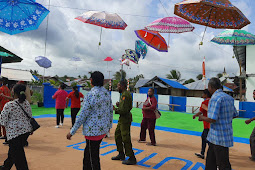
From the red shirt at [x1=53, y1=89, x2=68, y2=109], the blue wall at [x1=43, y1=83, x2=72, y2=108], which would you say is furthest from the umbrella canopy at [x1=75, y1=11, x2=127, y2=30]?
the blue wall at [x1=43, y1=83, x2=72, y2=108]

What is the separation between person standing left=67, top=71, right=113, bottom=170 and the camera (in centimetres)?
267

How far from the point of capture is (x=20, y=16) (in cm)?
455

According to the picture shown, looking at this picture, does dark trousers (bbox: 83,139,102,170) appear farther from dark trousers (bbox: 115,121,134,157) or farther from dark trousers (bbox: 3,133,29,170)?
dark trousers (bbox: 115,121,134,157)

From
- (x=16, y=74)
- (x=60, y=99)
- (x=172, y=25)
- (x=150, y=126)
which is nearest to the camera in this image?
(x=150, y=126)

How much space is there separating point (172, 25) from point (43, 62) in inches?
586

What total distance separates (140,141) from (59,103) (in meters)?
Answer: 3.53

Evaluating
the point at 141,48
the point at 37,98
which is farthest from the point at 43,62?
the point at 141,48

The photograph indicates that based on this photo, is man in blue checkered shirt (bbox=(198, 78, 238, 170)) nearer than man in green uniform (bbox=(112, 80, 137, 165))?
Yes

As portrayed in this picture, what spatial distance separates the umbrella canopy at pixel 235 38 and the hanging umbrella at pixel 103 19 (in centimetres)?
348

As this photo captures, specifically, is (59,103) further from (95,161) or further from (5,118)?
(95,161)

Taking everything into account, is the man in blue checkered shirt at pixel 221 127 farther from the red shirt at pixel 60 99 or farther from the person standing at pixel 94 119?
the red shirt at pixel 60 99

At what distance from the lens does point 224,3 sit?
4.02 m

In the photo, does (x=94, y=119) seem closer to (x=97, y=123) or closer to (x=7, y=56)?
(x=97, y=123)

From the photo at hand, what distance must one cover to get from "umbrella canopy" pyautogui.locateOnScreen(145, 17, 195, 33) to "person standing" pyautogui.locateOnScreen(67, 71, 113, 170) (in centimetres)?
483
